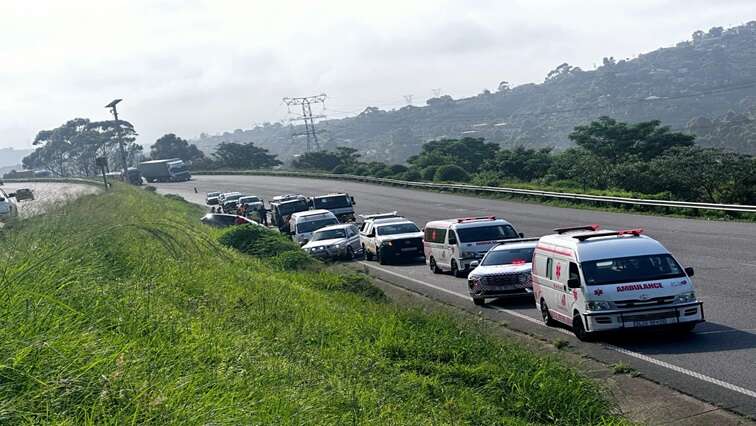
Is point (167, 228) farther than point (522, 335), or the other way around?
point (167, 228)

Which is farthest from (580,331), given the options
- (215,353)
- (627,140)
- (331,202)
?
(627,140)

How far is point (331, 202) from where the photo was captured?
47.8m

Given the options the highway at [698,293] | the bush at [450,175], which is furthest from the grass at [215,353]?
the bush at [450,175]

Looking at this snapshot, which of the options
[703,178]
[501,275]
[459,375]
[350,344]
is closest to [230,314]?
[350,344]

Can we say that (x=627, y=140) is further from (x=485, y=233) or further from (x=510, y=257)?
(x=510, y=257)

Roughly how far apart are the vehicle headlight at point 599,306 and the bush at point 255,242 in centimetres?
1470

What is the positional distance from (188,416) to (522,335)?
11.0m

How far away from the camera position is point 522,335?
1667cm

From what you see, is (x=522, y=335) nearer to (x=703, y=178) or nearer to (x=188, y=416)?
(x=188, y=416)

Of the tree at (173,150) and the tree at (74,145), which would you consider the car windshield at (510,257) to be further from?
the tree at (173,150)

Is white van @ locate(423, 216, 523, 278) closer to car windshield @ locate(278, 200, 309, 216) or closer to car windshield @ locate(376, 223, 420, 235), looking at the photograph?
car windshield @ locate(376, 223, 420, 235)

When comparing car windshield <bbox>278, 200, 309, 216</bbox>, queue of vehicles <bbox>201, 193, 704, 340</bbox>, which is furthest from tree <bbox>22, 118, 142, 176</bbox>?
queue of vehicles <bbox>201, 193, 704, 340</bbox>

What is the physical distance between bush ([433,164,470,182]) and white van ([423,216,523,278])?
41308mm

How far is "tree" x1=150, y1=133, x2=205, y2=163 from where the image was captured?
513ft
